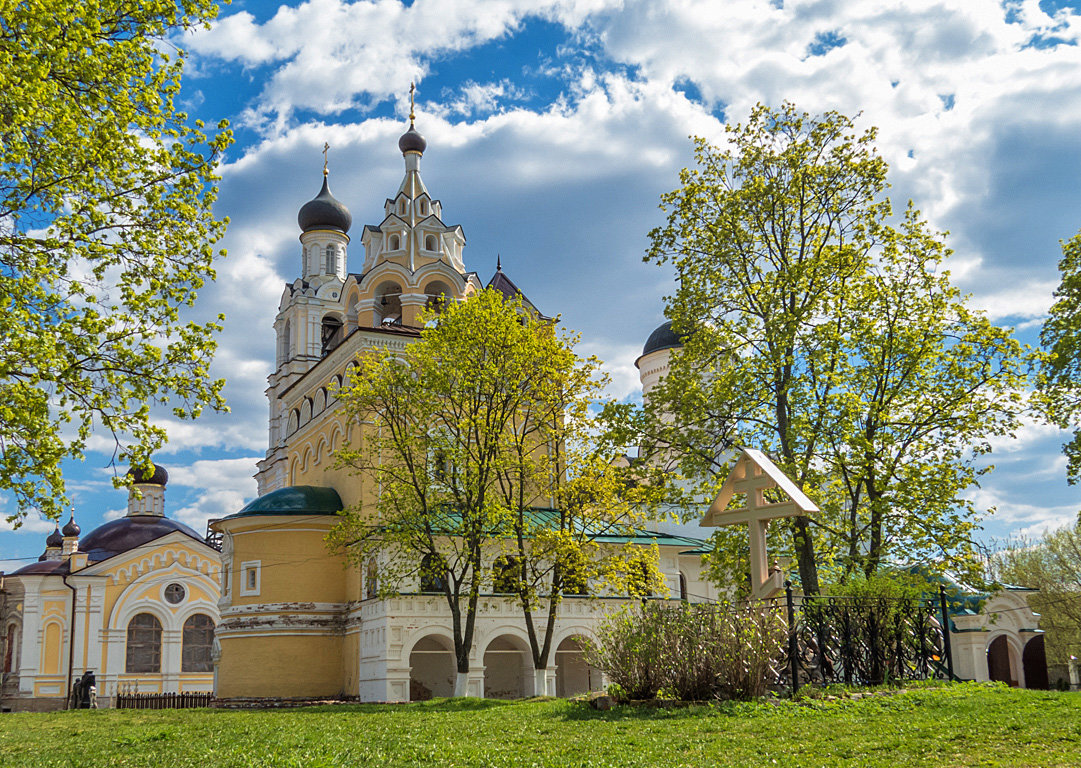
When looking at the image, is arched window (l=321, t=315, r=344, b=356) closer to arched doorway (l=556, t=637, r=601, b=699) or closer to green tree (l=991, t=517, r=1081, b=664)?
arched doorway (l=556, t=637, r=601, b=699)

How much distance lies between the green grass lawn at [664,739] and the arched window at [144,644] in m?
32.8

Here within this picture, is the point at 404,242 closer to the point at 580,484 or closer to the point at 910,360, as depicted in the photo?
the point at 580,484

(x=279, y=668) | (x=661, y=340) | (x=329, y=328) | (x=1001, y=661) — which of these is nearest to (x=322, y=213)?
(x=329, y=328)

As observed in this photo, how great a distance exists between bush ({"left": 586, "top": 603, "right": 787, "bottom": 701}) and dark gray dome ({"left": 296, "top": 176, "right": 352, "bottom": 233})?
36.4m

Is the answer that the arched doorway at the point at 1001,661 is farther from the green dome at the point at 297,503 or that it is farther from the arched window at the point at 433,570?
the green dome at the point at 297,503

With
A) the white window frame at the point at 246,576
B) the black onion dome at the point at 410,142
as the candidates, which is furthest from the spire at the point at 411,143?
the white window frame at the point at 246,576

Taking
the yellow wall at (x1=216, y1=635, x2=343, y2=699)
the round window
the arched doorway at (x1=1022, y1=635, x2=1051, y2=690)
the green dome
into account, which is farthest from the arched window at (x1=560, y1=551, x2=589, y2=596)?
the round window

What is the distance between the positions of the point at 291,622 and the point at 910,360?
64.7 feet

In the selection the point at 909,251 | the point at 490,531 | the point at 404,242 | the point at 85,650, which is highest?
the point at 404,242

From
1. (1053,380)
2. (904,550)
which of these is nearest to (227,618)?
(904,550)

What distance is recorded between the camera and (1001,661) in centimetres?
2702

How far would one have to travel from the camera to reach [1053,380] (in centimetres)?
2027

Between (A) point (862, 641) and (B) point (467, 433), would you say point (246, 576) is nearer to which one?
(B) point (467, 433)

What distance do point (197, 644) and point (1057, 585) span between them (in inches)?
1448
